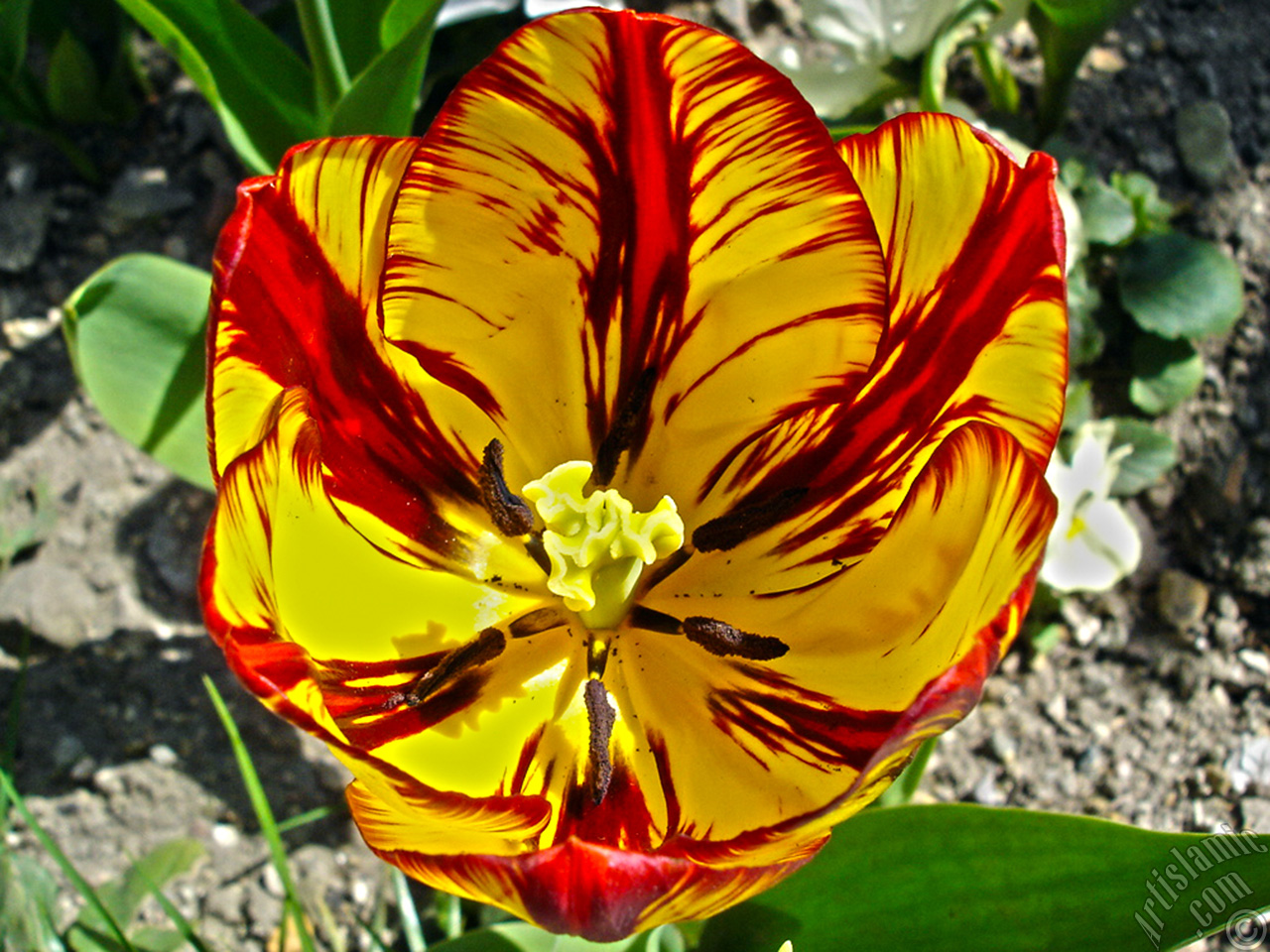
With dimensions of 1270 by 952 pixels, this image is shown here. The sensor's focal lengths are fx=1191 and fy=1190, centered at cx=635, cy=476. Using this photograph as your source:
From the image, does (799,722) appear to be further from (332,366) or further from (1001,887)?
(332,366)

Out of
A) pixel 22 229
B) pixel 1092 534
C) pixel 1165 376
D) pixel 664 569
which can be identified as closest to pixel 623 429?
pixel 664 569

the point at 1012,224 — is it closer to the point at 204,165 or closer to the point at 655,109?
the point at 655,109

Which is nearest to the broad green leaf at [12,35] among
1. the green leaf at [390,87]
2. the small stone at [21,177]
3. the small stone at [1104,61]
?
the small stone at [21,177]

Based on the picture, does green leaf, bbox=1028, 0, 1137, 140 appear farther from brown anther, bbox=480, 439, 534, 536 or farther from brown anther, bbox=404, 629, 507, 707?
brown anther, bbox=404, 629, 507, 707

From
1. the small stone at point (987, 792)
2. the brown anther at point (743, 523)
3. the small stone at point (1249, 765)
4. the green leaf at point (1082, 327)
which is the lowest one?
the small stone at point (987, 792)

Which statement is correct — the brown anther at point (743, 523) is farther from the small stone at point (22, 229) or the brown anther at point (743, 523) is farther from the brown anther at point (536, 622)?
the small stone at point (22, 229)

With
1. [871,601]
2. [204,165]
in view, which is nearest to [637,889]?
[871,601]

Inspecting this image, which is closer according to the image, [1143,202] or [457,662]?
[457,662]
